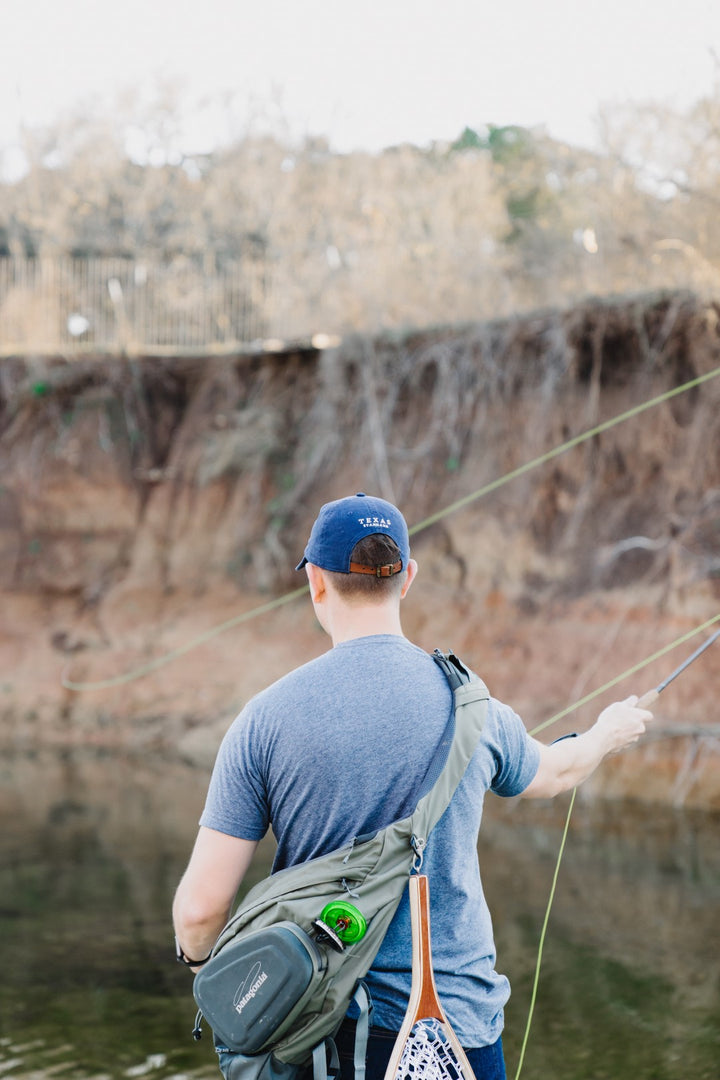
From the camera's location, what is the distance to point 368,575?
182 cm

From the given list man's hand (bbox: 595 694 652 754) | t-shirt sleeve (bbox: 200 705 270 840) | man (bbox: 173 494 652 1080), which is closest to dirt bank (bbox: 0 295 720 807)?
man's hand (bbox: 595 694 652 754)

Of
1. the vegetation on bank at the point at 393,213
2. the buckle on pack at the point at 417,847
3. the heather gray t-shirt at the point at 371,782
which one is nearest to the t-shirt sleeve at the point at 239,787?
the heather gray t-shirt at the point at 371,782

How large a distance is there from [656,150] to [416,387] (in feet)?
11.0

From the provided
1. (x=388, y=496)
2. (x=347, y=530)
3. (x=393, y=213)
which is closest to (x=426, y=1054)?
(x=347, y=530)

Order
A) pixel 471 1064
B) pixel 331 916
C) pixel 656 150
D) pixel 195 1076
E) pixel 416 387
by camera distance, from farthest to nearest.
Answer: pixel 416 387 → pixel 656 150 → pixel 195 1076 → pixel 471 1064 → pixel 331 916

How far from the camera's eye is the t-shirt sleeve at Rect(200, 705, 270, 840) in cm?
171

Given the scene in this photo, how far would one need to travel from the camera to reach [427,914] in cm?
168

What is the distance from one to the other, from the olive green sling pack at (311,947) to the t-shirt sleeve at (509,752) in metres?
0.11

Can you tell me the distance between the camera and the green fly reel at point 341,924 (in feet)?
5.44

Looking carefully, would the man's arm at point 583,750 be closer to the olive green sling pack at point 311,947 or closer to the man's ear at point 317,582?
the olive green sling pack at point 311,947

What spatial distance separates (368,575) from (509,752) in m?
0.37

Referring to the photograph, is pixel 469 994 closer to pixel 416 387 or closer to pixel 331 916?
pixel 331 916

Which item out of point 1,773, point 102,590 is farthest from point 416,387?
point 1,773

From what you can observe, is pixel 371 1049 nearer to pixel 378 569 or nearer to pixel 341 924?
pixel 341 924
